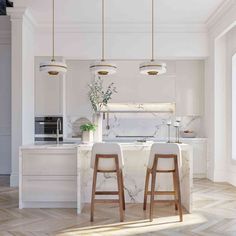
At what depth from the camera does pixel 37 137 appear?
704 centimetres

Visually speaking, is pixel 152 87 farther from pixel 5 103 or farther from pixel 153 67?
pixel 5 103

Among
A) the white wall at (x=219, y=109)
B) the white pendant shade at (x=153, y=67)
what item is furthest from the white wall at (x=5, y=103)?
the white wall at (x=219, y=109)

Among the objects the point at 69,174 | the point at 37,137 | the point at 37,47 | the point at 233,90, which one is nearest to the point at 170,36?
the point at 233,90

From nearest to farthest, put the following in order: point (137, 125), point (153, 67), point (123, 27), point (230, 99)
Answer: point (153, 67) < point (230, 99) < point (123, 27) < point (137, 125)

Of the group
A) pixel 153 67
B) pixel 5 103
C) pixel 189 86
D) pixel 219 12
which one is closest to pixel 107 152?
pixel 153 67

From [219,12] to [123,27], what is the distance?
1966 mm

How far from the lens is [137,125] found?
766 centimetres

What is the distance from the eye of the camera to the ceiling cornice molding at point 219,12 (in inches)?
222

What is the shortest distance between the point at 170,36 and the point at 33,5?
286cm

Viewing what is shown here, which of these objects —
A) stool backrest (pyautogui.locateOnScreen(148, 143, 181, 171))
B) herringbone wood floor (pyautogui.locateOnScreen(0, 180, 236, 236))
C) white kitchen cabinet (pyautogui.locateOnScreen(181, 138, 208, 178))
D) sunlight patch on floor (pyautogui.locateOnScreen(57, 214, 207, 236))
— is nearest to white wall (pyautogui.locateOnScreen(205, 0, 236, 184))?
white kitchen cabinet (pyautogui.locateOnScreen(181, 138, 208, 178))

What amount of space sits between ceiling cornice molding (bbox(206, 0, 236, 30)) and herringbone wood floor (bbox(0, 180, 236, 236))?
324 centimetres

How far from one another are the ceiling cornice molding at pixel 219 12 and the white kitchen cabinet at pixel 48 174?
3579 millimetres

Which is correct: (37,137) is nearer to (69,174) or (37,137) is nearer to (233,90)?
(69,174)

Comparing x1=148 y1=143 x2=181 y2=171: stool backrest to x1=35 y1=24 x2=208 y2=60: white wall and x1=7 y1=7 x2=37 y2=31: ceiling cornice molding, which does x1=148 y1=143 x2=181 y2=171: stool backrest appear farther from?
x1=7 y1=7 x2=37 y2=31: ceiling cornice molding
